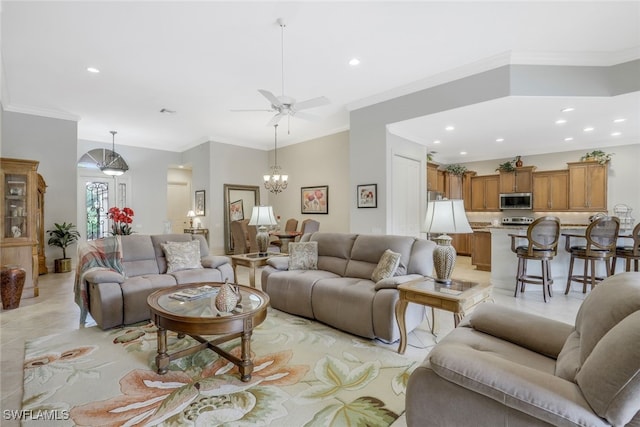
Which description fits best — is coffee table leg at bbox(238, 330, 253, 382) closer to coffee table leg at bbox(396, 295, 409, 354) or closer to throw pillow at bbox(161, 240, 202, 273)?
coffee table leg at bbox(396, 295, 409, 354)

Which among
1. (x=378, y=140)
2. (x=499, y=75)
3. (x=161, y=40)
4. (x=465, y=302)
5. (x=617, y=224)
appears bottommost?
(x=465, y=302)

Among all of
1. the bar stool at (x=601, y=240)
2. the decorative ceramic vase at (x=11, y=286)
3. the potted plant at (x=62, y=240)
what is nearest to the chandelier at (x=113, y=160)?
the potted plant at (x=62, y=240)

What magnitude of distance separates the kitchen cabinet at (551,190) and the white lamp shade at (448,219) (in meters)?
6.13

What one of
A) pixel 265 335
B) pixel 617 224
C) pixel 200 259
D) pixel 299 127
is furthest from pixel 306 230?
pixel 617 224

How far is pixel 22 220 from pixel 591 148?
35.2 feet

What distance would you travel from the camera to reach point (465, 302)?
2373 mm

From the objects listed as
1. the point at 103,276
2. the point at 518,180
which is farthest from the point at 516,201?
the point at 103,276

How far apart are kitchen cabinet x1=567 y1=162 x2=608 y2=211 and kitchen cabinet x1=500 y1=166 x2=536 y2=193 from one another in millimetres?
767

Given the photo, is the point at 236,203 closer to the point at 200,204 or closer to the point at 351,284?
the point at 200,204

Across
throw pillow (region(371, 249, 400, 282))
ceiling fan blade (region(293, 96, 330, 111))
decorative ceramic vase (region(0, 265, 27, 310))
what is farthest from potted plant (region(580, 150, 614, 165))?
decorative ceramic vase (region(0, 265, 27, 310))

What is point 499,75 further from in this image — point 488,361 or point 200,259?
point 200,259

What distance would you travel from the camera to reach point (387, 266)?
3.29 m

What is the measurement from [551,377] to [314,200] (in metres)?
6.84

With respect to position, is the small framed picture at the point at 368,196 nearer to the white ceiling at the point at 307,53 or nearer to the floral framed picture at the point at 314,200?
the white ceiling at the point at 307,53
